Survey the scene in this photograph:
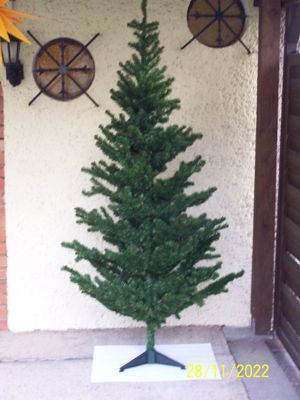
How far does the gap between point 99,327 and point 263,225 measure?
1.48 metres

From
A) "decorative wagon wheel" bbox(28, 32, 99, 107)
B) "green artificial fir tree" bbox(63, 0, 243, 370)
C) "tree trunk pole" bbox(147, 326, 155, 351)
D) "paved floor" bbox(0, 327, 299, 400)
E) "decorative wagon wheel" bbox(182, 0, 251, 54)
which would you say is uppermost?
"decorative wagon wheel" bbox(182, 0, 251, 54)

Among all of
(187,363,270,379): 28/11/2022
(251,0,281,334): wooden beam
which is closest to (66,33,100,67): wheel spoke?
(251,0,281,334): wooden beam

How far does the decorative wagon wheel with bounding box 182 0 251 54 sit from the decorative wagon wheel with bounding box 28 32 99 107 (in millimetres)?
724

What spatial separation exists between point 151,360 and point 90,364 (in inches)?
16.6

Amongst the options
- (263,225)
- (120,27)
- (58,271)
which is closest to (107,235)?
(58,271)

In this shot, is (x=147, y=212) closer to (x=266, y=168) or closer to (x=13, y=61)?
(x=266, y=168)

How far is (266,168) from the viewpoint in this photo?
4281 mm

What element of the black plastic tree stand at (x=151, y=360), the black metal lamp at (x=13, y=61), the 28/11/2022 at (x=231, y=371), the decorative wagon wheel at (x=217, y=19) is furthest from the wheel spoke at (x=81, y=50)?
the 28/11/2022 at (x=231, y=371)

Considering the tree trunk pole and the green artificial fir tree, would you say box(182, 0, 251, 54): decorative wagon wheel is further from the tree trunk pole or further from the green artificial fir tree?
the tree trunk pole

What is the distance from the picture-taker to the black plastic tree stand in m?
3.96

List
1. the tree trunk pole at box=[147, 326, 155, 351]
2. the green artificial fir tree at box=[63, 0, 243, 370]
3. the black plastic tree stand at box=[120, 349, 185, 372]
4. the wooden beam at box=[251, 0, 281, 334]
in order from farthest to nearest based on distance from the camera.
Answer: the wooden beam at box=[251, 0, 281, 334]
the black plastic tree stand at box=[120, 349, 185, 372]
the tree trunk pole at box=[147, 326, 155, 351]
the green artificial fir tree at box=[63, 0, 243, 370]

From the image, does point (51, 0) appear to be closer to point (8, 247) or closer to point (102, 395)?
point (8, 247)

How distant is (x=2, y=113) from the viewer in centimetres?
434

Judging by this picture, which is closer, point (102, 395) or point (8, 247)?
point (102, 395)
